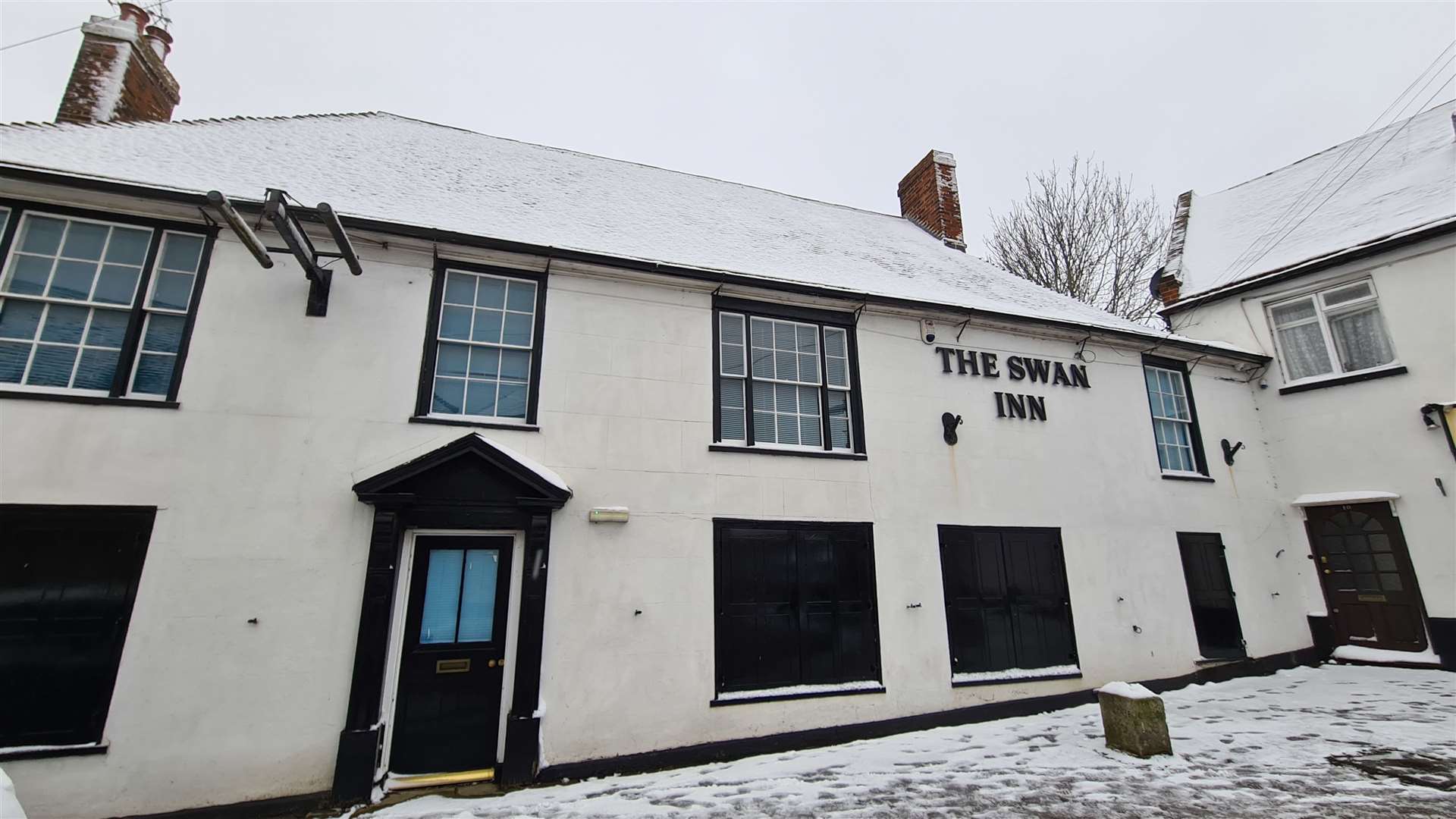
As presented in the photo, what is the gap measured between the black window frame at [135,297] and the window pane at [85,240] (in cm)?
9

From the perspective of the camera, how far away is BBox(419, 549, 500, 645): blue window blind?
6.23m

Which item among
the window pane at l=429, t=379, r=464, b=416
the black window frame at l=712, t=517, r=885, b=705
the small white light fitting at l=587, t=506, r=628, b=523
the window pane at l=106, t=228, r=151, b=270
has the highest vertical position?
the window pane at l=106, t=228, r=151, b=270

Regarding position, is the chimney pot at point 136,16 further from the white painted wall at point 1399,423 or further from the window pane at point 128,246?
the white painted wall at point 1399,423

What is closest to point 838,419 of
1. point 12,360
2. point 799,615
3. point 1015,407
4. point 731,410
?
point 731,410

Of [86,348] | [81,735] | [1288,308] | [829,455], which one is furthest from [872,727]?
[1288,308]

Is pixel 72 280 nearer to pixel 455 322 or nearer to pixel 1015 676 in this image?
pixel 455 322

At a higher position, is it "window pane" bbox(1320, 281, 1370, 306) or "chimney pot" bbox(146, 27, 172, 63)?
"chimney pot" bbox(146, 27, 172, 63)

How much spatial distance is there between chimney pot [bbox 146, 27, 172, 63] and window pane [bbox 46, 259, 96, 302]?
5451 millimetres

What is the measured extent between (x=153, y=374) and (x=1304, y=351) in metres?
17.4

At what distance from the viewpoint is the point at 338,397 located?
632cm

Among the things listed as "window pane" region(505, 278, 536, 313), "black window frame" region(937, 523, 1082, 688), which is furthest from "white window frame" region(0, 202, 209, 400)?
"black window frame" region(937, 523, 1082, 688)

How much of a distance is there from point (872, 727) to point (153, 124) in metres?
12.1

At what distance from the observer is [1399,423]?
1003cm

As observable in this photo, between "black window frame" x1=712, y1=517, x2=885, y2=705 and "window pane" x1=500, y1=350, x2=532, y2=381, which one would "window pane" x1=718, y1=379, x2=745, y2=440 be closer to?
"black window frame" x1=712, y1=517, x2=885, y2=705
